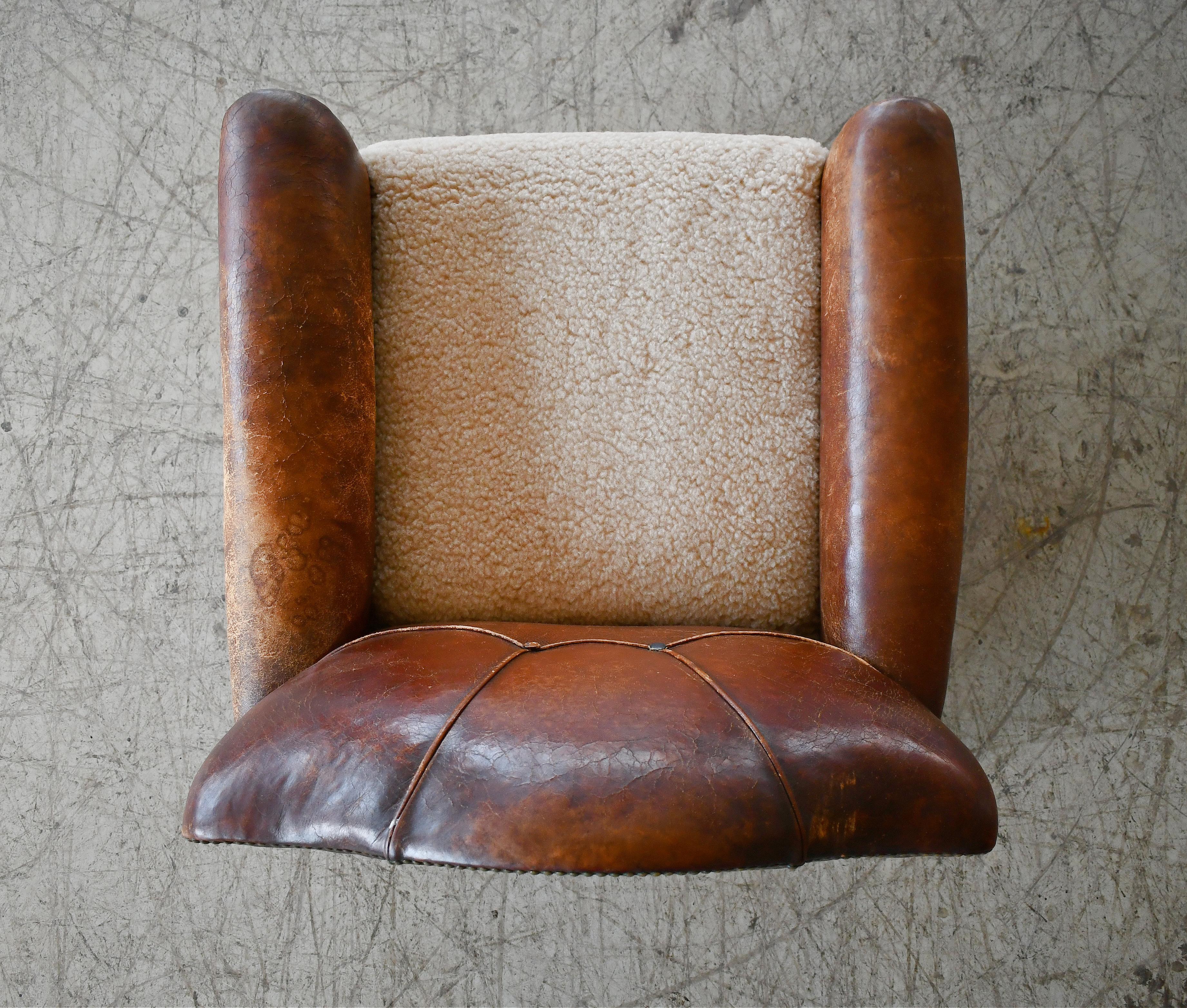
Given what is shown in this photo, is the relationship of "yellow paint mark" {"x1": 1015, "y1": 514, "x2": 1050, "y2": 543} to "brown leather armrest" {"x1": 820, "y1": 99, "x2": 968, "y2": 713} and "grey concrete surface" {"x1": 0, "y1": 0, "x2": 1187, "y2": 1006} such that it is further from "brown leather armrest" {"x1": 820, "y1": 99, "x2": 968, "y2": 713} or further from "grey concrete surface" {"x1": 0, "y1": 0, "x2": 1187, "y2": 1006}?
"brown leather armrest" {"x1": 820, "y1": 99, "x2": 968, "y2": 713}

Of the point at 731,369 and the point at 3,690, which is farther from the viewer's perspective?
the point at 3,690

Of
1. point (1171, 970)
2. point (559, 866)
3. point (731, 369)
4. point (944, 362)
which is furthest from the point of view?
point (1171, 970)

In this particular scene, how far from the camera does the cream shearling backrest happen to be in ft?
2.94

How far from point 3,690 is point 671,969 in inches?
45.0

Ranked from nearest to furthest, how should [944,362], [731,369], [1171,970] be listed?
[944,362], [731,369], [1171,970]

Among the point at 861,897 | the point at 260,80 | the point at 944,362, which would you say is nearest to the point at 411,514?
the point at 944,362

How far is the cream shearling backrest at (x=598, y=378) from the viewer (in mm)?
895

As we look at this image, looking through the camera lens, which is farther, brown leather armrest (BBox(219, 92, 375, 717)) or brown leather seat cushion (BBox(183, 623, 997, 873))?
brown leather armrest (BBox(219, 92, 375, 717))

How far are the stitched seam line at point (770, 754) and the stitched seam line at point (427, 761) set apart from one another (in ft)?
0.70

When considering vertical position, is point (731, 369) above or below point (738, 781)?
above

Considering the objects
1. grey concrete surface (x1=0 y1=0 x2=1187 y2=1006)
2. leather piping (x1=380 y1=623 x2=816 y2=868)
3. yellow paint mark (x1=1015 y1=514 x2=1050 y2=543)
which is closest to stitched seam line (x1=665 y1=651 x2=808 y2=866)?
leather piping (x1=380 y1=623 x2=816 y2=868)

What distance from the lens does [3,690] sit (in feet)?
3.80

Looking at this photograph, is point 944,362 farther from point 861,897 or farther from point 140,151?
point 140,151

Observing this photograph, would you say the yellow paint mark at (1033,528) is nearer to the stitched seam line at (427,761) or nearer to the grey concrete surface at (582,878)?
the grey concrete surface at (582,878)
